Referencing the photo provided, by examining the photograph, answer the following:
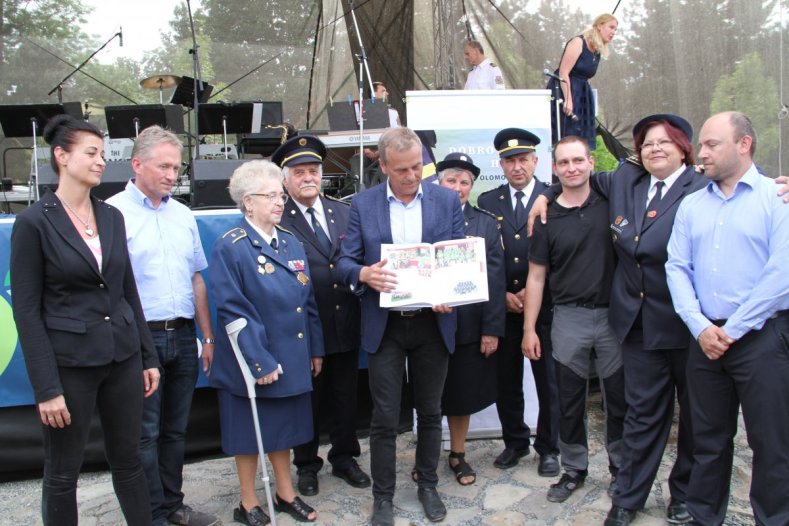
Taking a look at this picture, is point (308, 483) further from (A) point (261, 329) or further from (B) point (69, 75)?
(B) point (69, 75)

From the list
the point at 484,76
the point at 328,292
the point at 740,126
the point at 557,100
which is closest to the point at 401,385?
the point at 328,292

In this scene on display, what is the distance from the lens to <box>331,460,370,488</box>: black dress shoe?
12.2 feet

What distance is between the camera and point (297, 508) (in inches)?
130

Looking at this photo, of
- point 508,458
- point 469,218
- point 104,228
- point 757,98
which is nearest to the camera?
point 104,228

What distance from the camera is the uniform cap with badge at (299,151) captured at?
3.58 metres

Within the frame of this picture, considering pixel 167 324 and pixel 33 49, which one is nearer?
pixel 167 324

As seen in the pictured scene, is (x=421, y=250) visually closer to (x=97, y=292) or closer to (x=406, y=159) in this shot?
(x=406, y=159)

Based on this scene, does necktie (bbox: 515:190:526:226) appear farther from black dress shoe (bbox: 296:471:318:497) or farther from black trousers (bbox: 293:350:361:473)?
black dress shoe (bbox: 296:471:318:497)

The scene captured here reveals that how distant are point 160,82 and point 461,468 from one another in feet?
23.7

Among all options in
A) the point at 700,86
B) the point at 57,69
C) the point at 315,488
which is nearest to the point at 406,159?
the point at 315,488

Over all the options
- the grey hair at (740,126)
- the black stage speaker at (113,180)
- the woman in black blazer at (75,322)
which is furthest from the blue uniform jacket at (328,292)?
the black stage speaker at (113,180)

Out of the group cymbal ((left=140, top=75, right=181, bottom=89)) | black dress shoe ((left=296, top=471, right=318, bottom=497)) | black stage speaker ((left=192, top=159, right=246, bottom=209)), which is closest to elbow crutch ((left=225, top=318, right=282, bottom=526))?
black dress shoe ((left=296, top=471, right=318, bottom=497))

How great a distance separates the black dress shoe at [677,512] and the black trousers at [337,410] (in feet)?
5.68

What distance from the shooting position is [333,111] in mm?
6922
